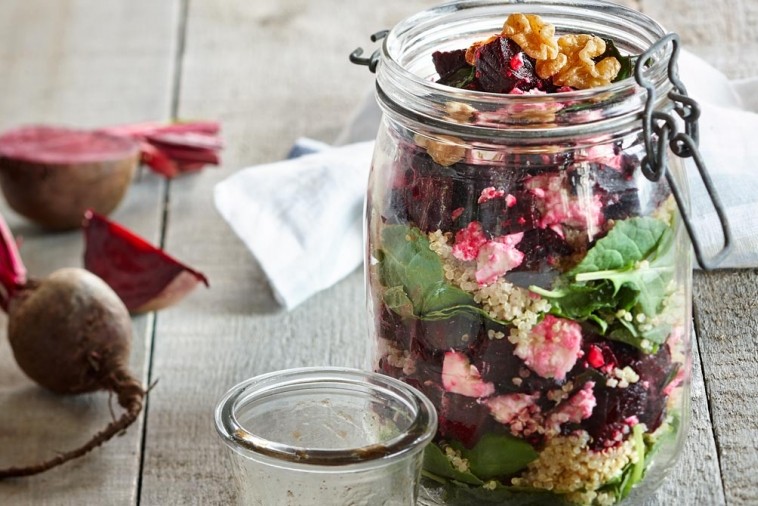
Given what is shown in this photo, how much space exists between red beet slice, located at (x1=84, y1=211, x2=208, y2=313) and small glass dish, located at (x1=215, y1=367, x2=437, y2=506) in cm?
31

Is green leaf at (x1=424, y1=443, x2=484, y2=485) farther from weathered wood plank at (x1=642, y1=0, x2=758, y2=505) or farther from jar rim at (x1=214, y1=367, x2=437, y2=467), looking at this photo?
weathered wood plank at (x1=642, y1=0, x2=758, y2=505)

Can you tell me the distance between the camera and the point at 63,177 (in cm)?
119

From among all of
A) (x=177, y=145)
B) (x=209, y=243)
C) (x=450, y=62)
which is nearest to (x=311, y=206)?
(x=209, y=243)

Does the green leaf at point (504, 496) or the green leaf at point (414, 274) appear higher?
the green leaf at point (414, 274)

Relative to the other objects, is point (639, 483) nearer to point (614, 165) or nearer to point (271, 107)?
point (614, 165)

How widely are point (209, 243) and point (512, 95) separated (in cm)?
59

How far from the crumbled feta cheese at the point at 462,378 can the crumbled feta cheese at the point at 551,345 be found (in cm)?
3

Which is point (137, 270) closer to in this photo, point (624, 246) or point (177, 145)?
point (177, 145)

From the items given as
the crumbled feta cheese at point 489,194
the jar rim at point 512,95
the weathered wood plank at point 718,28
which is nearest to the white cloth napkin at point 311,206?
the weathered wood plank at point 718,28

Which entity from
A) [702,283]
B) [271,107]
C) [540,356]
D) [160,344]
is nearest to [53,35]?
[271,107]

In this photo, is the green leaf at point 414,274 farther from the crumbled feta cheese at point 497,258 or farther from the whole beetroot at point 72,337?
the whole beetroot at point 72,337

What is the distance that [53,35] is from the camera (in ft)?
5.23

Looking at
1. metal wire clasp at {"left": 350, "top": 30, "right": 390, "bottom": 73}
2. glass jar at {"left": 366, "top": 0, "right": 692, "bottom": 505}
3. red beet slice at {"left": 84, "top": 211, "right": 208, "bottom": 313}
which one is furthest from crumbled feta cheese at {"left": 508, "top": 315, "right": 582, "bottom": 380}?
red beet slice at {"left": 84, "top": 211, "right": 208, "bottom": 313}

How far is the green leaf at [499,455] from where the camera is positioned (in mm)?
667
